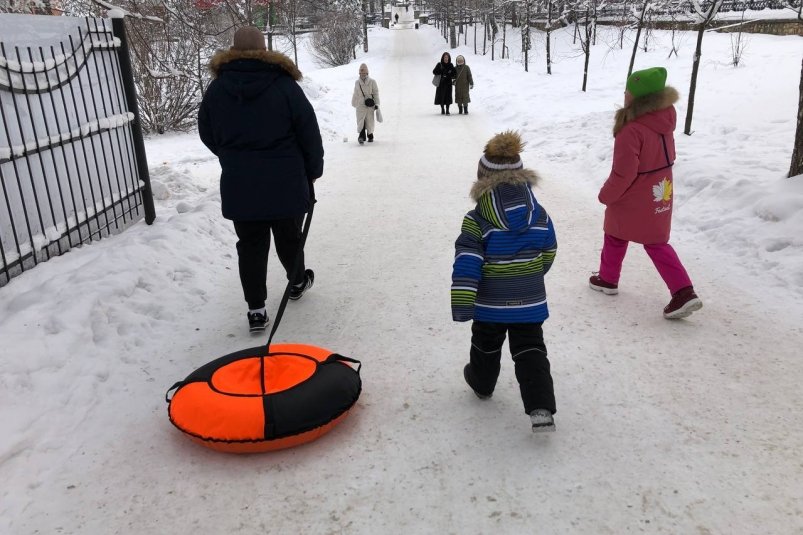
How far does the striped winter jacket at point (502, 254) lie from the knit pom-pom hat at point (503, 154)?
0.13 feet

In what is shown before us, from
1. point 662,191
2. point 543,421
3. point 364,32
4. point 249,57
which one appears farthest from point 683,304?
point 364,32

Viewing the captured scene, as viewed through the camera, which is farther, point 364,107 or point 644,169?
point 364,107

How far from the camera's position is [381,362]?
3654mm

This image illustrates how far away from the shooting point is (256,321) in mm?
4051

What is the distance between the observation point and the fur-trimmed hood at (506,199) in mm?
2770

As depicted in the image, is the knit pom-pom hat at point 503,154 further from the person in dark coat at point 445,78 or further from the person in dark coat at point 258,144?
the person in dark coat at point 445,78

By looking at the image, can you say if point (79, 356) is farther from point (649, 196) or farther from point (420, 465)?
point (649, 196)

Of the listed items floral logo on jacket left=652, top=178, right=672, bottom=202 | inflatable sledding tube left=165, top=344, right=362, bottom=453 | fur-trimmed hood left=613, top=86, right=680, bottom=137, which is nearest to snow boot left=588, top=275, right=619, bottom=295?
floral logo on jacket left=652, top=178, right=672, bottom=202

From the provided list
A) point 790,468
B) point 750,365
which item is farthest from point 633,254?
point 790,468

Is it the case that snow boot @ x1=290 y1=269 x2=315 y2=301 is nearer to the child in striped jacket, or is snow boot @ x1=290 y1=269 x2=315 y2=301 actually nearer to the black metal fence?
the black metal fence

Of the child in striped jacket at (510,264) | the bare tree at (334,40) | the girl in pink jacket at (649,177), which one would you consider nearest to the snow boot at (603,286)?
the girl in pink jacket at (649,177)

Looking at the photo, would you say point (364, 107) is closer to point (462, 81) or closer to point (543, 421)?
point (462, 81)

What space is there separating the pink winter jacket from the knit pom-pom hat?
148cm

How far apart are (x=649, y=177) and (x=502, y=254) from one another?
1.84 meters
